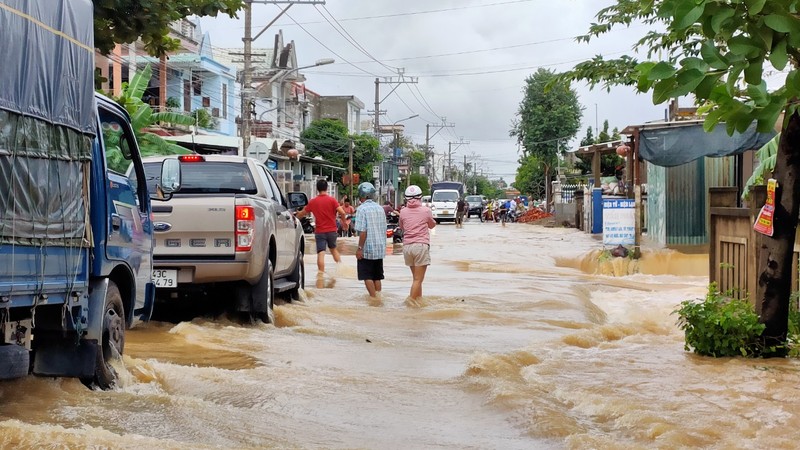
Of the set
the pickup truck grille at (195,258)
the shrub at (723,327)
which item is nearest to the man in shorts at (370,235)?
the pickup truck grille at (195,258)

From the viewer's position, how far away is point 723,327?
898 cm

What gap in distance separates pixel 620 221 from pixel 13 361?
1707 centimetres

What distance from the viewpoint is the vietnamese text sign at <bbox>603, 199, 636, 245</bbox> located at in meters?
21.0

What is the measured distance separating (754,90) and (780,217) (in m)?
3.75

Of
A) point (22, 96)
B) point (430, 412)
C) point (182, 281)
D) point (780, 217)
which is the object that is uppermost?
point (22, 96)

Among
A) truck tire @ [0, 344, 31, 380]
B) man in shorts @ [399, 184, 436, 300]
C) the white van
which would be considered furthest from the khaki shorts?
the white van

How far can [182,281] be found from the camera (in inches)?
398

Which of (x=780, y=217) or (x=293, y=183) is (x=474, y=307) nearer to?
(x=780, y=217)

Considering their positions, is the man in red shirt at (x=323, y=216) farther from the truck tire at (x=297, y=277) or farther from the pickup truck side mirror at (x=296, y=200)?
the pickup truck side mirror at (x=296, y=200)

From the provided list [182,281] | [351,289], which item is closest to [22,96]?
[182,281]

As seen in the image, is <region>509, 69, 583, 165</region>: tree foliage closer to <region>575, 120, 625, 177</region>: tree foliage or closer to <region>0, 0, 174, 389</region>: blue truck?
<region>575, 120, 625, 177</region>: tree foliage

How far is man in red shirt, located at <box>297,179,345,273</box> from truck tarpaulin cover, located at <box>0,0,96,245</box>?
10709 millimetres

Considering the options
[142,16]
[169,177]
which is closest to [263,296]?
[169,177]

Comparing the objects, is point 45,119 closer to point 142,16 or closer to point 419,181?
point 142,16
